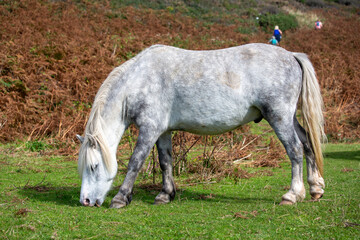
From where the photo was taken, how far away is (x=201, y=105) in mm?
4949

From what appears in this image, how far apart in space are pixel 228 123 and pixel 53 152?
19.0ft

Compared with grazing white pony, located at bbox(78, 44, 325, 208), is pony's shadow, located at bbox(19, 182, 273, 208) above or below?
below

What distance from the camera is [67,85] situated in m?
11.9

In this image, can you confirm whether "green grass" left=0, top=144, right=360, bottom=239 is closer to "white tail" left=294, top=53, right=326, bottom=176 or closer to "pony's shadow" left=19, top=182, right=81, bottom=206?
"pony's shadow" left=19, top=182, right=81, bottom=206

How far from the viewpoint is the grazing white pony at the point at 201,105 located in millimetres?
4812

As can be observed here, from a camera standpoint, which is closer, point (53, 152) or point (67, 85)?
point (53, 152)

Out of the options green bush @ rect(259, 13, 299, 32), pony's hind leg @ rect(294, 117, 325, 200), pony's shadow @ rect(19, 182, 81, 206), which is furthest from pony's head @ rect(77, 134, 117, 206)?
green bush @ rect(259, 13, 299, 32)

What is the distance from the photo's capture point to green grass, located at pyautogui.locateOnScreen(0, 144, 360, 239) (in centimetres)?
348

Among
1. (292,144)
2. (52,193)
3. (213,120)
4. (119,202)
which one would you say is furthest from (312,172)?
(52,193)

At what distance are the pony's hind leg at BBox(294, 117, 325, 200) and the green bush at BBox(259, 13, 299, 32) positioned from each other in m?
27.5

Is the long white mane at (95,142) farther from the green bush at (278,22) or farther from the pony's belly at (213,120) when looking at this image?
the green bush at (278,22)

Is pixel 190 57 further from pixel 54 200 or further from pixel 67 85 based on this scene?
pixel 67 85

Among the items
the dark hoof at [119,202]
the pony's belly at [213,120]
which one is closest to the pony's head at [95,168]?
the dark hoof at [119,202]

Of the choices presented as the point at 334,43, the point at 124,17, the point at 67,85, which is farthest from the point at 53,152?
the point at 334,43
